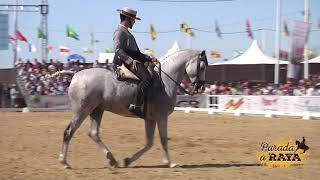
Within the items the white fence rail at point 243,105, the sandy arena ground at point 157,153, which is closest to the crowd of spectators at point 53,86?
the white fence rail at point 243,105

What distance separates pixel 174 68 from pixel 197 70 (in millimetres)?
421

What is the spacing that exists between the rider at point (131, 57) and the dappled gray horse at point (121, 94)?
0.15 metres

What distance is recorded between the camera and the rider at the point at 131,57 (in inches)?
336

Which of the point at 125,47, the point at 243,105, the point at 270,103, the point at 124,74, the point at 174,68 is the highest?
the point at 125,47

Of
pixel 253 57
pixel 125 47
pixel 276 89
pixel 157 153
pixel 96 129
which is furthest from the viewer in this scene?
pixel 253 57

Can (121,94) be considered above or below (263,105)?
above

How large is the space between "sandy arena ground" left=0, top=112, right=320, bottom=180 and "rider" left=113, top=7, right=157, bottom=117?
1.20 meters

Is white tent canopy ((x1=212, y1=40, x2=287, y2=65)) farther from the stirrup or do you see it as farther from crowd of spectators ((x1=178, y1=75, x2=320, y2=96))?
the stirrup

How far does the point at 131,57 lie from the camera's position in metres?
8.65

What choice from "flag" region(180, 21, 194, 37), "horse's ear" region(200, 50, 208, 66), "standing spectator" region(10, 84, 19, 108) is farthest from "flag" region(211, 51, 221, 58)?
"horse's ear" region(200, 50, 208, 66)

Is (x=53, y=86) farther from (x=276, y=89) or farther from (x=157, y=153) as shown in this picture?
(x=157, y=153)

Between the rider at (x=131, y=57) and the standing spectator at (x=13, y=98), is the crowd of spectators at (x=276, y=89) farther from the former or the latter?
the rider at (x=131, y=57)

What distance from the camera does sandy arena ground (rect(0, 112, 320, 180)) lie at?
25.5ft

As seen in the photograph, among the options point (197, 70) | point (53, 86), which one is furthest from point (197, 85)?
point (53, 86)
